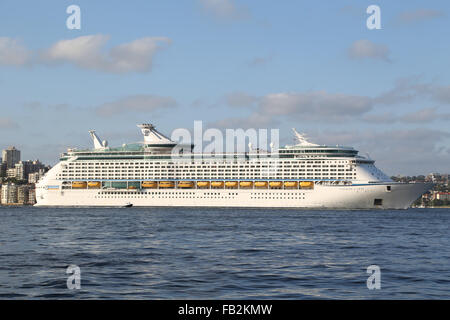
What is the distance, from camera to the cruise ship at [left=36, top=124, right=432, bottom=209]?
87312 mm

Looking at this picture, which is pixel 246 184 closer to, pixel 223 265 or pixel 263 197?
pixel 263 197

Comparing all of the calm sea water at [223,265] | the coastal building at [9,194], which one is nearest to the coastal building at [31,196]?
the coastal building at [9,194]

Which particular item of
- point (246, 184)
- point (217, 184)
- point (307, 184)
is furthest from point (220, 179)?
point (307, 184)

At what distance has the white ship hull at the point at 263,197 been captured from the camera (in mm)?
86062

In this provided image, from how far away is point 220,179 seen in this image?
95.8 meters

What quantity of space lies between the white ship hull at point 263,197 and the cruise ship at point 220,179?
0.16 m

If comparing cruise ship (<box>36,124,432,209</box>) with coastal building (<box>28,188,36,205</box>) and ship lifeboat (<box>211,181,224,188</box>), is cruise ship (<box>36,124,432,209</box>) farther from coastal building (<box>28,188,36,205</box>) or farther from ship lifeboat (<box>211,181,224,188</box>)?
coastal building (<box>28,188,36,205</box>)

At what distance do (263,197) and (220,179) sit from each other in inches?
376

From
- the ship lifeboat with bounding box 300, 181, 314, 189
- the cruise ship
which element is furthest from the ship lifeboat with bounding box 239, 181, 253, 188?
the ship lifeboat with bounding box 300, 181, 314, 189

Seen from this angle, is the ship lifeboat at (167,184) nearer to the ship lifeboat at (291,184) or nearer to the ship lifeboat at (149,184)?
the ship lifeboat at (149,184)

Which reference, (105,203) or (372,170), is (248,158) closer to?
(372,170)

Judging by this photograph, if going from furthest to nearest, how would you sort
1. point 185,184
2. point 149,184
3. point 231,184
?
point 149,184 < point 185,184 < point 231,184

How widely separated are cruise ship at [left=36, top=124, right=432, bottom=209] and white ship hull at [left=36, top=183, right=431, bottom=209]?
0.16m
